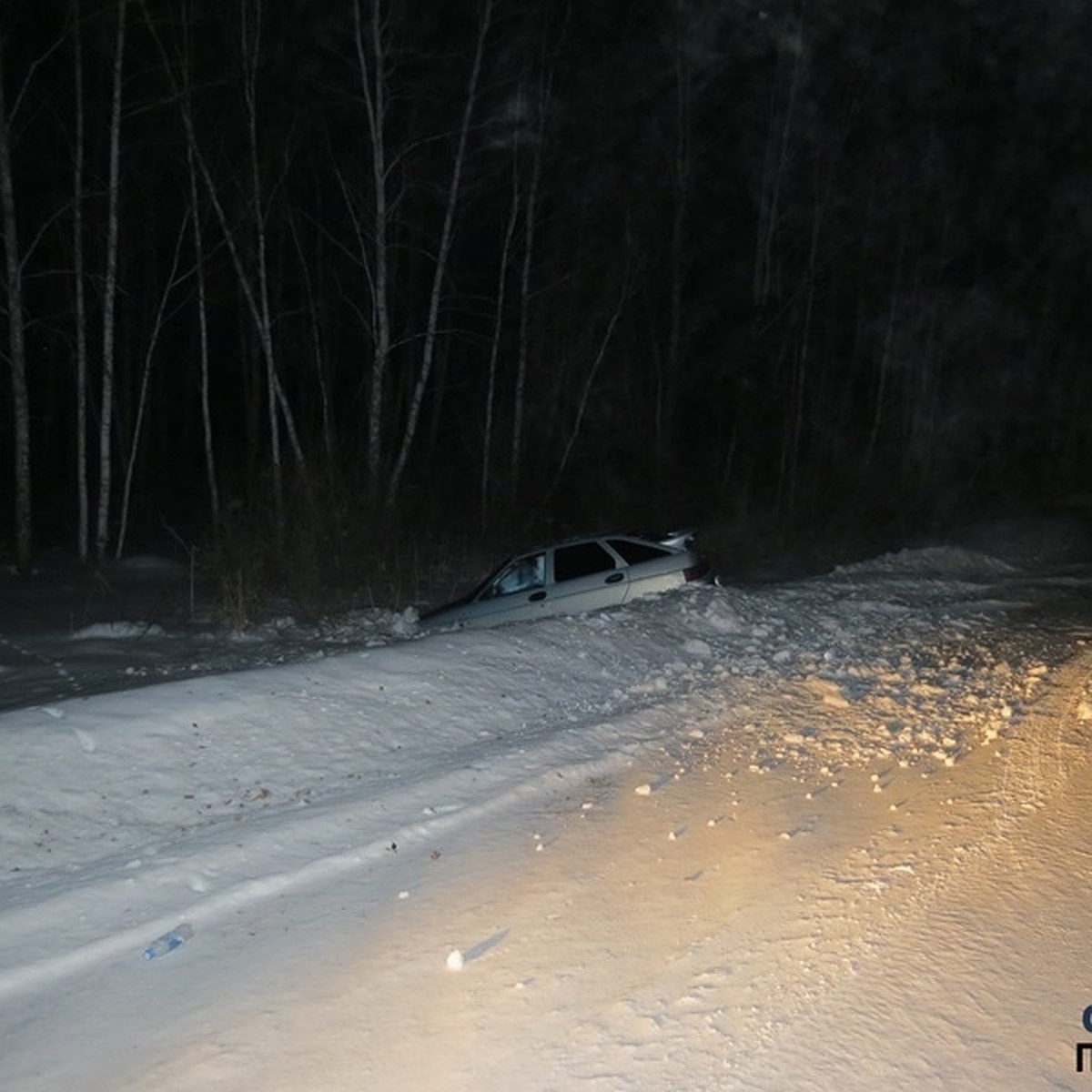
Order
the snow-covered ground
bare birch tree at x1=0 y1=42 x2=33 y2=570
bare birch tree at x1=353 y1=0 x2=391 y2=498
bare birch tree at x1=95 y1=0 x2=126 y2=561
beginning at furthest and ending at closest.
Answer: bare birch tree at x1=353 y1=0 x2=391 y2=498 → bare birch tree at x1=95 y1=0 x2=126 y2=561 → bare birch tree at x1=0 y1=42 x2=33 y2=570 → the snow-covered ground

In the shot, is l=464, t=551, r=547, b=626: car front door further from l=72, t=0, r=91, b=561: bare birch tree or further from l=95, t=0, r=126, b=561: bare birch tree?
l=72, t=0, r=91, b=561: bare birch tree

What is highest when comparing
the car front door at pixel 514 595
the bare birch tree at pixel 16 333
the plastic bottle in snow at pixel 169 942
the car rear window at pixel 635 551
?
the bare birch tree at pixel 16 333

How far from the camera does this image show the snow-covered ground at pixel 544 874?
143 inches

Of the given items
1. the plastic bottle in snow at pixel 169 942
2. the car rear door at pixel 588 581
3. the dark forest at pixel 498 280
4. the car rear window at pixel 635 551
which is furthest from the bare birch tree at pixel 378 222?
the plastic bottle in snow at pixel 169 942

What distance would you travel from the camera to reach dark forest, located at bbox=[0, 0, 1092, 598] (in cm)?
1872

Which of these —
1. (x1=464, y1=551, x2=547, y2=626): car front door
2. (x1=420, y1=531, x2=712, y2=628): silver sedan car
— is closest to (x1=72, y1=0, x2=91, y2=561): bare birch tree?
(x1=420, y1=531, x2=712, y2=628): silver sedan car

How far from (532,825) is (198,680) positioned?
3.07 metres

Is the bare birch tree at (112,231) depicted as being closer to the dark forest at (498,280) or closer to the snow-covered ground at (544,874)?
the dark forest at (498,280)

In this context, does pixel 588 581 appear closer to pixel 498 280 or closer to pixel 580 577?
pixel 580 577

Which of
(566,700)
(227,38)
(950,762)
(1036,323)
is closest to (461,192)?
(227,38)

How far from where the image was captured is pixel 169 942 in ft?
14.7

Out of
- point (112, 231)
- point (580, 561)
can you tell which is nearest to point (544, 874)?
point (580, 561)

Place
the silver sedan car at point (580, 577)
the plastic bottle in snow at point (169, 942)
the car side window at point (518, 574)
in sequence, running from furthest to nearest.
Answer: the car side window at point (518, 574), the silver sedan car at point (580, 577), the plastic bottle in snow at point (169, 942)

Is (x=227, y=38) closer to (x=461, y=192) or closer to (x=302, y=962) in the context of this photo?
(x=461, y=192)
